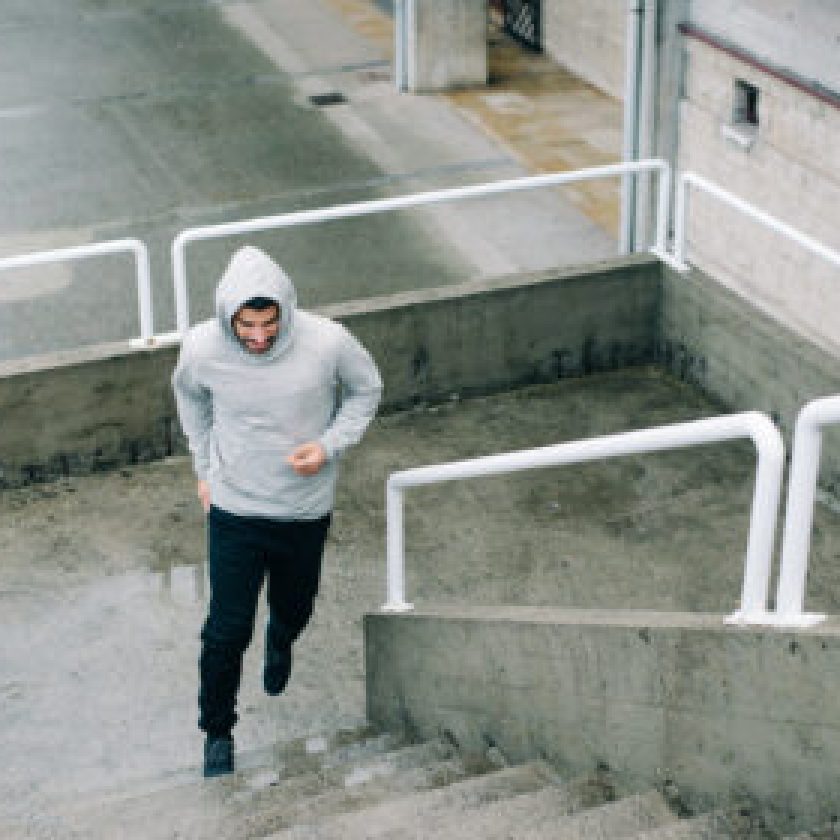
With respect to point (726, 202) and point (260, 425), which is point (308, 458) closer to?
point (260, 425)

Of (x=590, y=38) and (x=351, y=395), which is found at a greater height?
(x=351, y=395)

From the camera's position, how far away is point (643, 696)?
4.51m

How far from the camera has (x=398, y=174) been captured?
1373cm

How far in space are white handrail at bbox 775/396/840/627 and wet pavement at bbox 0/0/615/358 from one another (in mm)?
7187

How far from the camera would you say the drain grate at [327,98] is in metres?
15.5

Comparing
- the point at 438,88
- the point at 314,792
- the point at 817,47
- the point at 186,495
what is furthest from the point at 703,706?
the point at 438,88

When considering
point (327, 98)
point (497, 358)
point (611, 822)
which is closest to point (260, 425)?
point (611, 822)

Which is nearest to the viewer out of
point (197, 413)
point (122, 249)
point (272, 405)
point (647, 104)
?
point (272, 405)

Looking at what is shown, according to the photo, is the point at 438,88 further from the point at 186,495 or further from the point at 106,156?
the point at 186,495

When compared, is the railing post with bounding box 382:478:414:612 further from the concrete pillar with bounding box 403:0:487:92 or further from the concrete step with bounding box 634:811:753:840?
the concrete pillar with bounding box 403:0:487:92

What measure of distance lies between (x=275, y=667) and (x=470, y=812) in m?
1.85

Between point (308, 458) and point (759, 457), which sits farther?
point (308, 458)

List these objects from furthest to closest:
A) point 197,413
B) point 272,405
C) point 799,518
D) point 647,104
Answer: point 647,104, point 197,413, point 272,405, point 799,518

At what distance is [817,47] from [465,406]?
9.59 ft
